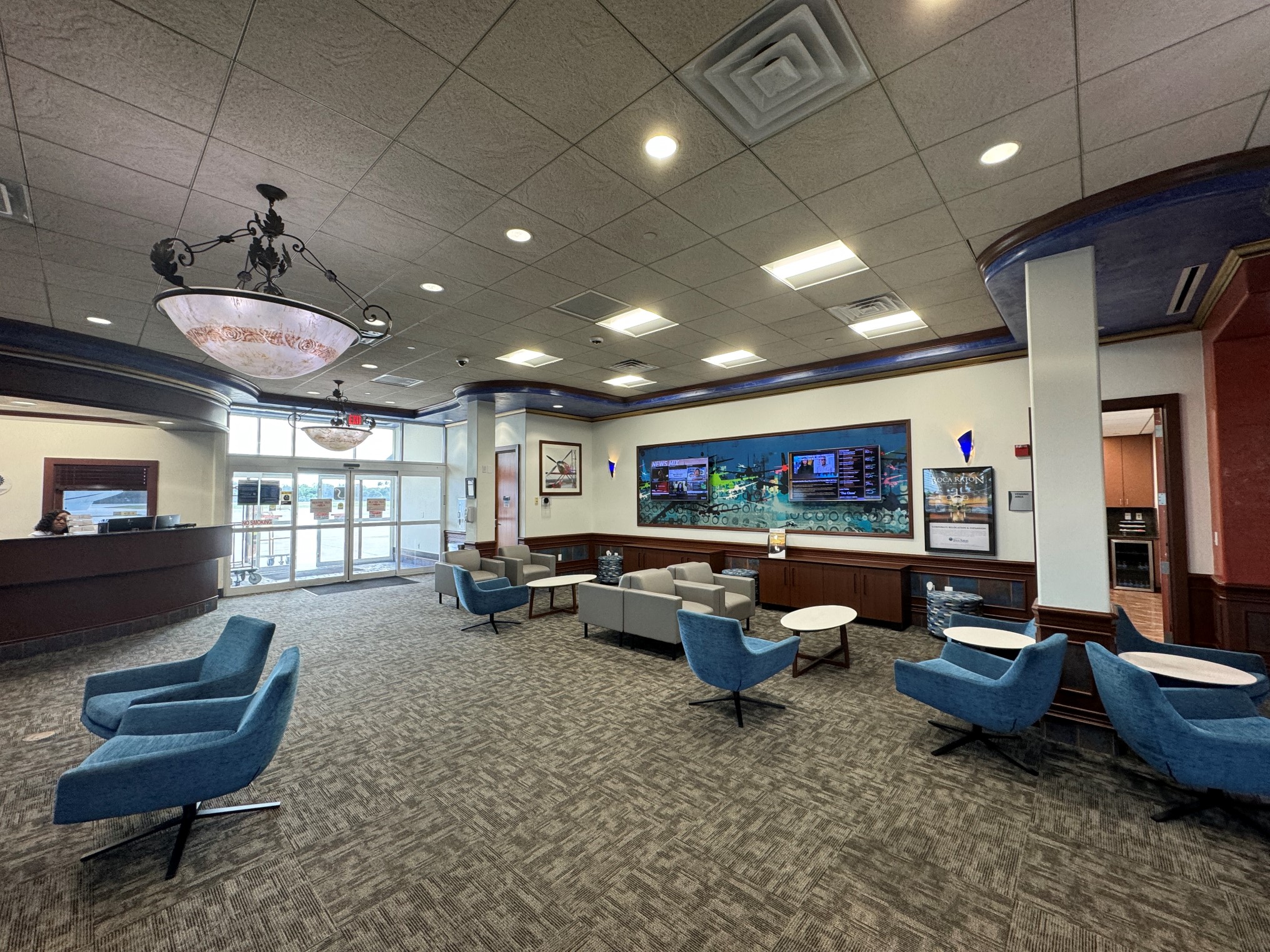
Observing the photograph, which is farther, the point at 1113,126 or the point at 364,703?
the point at 364,703

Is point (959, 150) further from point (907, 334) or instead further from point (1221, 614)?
point (1221, 614)

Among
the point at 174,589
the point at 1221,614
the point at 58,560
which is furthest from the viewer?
the point at 174,589

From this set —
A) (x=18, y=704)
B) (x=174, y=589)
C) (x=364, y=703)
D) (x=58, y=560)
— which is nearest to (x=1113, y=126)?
(x=364, y=703)

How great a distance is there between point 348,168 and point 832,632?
613cm

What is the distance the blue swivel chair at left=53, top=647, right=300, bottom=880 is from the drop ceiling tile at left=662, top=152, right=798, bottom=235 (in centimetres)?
333

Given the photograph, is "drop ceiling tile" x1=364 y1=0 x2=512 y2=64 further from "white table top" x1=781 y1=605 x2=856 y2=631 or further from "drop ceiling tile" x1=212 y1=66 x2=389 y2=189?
"white table top" x1=781 y1=605 x2=856 y2=631

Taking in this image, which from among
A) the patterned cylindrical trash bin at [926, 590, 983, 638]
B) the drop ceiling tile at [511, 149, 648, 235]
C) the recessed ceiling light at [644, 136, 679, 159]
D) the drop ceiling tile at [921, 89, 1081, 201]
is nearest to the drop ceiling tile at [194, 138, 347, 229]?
the drop ceiling tile at [511, 149, 648, 235]

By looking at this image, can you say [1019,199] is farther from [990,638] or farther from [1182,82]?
[990,638]

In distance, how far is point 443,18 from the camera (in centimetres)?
187

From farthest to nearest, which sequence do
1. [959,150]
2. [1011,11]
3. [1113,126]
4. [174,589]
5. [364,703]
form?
[174,589] < [364,703] < [959,150] < [1113,126] < [1011,11]

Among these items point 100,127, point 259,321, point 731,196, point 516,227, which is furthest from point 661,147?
point 100,127

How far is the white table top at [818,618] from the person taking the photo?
4344 millimetres

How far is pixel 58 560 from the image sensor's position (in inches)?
213

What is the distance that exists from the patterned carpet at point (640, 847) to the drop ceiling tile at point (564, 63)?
11.2ft
